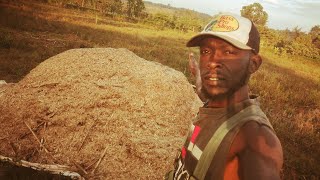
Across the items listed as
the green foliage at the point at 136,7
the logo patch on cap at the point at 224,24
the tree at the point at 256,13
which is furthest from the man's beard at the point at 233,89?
the tree at the point at 256,13

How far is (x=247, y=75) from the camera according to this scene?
1400 millimetres

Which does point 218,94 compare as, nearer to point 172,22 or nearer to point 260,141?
point 260,141

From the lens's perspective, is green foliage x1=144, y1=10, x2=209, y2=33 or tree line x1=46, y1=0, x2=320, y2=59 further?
green foliage x1=144, y1=10, x2=209, y2=33

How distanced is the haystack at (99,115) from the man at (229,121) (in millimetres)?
1764

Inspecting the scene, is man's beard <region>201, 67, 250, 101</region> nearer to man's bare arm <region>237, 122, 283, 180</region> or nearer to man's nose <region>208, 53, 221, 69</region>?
man's nose <region>208, 53, 221, 69</region>

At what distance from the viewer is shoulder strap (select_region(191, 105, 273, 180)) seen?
1.12 m

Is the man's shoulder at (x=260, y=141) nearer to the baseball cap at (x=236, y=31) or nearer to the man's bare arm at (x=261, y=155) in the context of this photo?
the man's bare arm at (x=261, y=155)

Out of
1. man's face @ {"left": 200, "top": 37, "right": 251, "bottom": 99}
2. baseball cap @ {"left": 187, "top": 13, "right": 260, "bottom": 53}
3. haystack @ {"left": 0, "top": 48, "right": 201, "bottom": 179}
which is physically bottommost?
haystack @ {"left": 0, "top": 48, "right": 201, "bottom": 179}

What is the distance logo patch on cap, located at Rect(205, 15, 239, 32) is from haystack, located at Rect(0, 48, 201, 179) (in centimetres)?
214

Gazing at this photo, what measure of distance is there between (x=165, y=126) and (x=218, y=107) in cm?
228

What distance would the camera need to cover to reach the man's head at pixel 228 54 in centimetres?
130

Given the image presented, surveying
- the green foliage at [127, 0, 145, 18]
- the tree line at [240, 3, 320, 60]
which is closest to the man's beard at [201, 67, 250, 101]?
the tree line at [240, 3, 320, 60]

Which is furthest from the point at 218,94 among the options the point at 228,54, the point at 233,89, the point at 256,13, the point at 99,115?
the point at 256,13

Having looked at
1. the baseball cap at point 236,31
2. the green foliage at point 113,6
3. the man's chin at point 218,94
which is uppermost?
the green foliage at point 113,6
